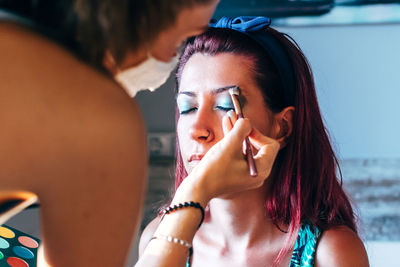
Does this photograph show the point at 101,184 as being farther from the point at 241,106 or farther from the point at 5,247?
the point at 241,106

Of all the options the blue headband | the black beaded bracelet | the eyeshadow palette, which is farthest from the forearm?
the blue headband

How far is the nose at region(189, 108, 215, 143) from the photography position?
1.05 metres

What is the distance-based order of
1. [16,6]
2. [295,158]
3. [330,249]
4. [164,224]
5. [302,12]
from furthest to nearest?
1. [302,12]
2. [295,158]
3. [330,249]
4. [164,224]
5. [16,6]

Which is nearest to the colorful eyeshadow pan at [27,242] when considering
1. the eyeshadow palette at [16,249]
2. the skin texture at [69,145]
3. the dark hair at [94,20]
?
the eyeshadow palette at [16,249]

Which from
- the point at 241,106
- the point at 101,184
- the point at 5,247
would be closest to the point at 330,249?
the point at 241,106

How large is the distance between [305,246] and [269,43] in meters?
0.43

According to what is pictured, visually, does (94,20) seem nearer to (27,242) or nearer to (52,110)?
(52,110)

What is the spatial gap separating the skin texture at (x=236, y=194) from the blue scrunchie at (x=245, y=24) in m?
0.07

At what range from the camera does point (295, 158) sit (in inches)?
44.8

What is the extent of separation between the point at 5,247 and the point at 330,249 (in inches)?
23.5

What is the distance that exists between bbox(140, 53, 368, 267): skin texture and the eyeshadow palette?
0.22 m

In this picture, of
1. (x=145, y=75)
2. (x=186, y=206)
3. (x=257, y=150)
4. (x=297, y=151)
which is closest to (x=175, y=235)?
(x=186, y=206)

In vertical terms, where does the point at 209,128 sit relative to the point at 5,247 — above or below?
above

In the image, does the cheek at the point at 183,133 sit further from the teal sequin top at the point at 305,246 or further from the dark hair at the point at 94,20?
the dark hair at the point at 94,20
